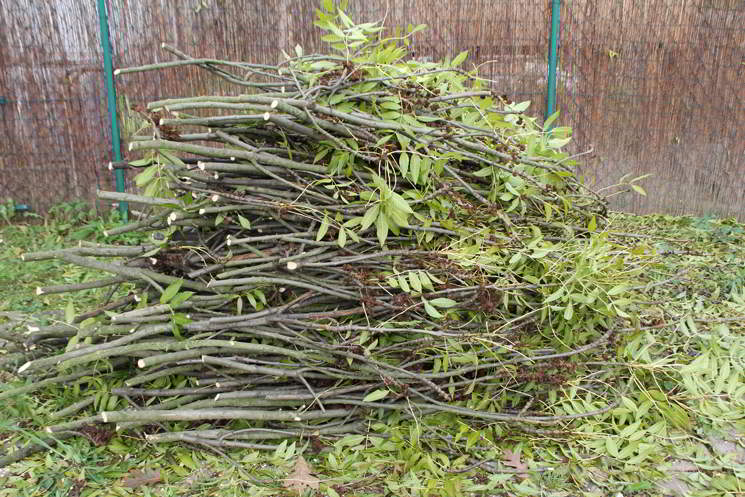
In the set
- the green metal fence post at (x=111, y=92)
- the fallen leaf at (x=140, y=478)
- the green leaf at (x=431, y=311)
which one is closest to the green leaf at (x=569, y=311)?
the green leaf at (x=431, y=311)

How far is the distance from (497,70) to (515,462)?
4016mm

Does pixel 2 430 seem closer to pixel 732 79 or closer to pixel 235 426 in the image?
pixel 235 426

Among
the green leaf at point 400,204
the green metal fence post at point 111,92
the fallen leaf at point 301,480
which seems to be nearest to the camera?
the fallen leaf at point 301,480

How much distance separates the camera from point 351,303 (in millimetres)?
2172

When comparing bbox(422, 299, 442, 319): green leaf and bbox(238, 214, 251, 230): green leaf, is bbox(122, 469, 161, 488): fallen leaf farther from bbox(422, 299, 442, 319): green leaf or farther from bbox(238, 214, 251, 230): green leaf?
bbox(422, 299, 442, 319): green leaf

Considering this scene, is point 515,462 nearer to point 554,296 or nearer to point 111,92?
point 554,296

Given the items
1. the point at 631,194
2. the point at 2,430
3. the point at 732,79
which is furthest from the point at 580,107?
the point at 2,430

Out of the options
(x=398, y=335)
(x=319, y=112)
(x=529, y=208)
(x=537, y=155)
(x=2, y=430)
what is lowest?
(x=2, y=430)

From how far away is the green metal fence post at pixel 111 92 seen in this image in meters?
4.88

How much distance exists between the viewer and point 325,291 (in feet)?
6.81

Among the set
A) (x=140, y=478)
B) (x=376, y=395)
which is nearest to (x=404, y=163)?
(x=376, y=395)

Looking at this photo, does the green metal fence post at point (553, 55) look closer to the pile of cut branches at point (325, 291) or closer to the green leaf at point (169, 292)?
the pile of cut branches at point (325, 291)

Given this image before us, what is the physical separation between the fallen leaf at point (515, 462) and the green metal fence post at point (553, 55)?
386cm

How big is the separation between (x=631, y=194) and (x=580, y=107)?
96 cm
